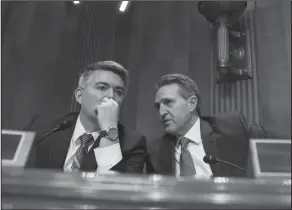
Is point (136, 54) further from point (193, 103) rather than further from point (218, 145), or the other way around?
point (218, 145)

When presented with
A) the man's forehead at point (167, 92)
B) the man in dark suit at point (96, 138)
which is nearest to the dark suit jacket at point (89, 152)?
the man in dark suit at point (96, 138)

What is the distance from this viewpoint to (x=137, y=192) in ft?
4.36

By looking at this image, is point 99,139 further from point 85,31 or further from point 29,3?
point 29,3

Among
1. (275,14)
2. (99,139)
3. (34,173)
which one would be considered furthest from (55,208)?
(275,14)

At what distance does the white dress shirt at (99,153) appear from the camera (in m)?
1.47

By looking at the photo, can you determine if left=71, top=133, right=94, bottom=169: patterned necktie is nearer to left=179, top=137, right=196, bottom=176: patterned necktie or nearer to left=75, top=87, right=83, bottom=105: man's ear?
left=75, top=87, right=83, bottom=105: man's ear

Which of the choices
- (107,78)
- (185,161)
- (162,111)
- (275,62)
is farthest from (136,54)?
(275,62)

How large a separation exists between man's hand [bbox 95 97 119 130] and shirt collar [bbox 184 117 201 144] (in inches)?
13.6

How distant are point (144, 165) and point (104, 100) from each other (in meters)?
0.36

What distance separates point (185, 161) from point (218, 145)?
0.17 meters

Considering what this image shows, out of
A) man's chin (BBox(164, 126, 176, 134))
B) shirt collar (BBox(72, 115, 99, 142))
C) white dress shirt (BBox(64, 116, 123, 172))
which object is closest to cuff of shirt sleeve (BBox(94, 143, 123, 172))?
white dress shirt (BBox(64, 116, 123, 172))

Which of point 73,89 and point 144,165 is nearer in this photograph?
point 144,165

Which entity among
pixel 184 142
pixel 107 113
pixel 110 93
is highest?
pixel 110 93

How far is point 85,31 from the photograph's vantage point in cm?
173
